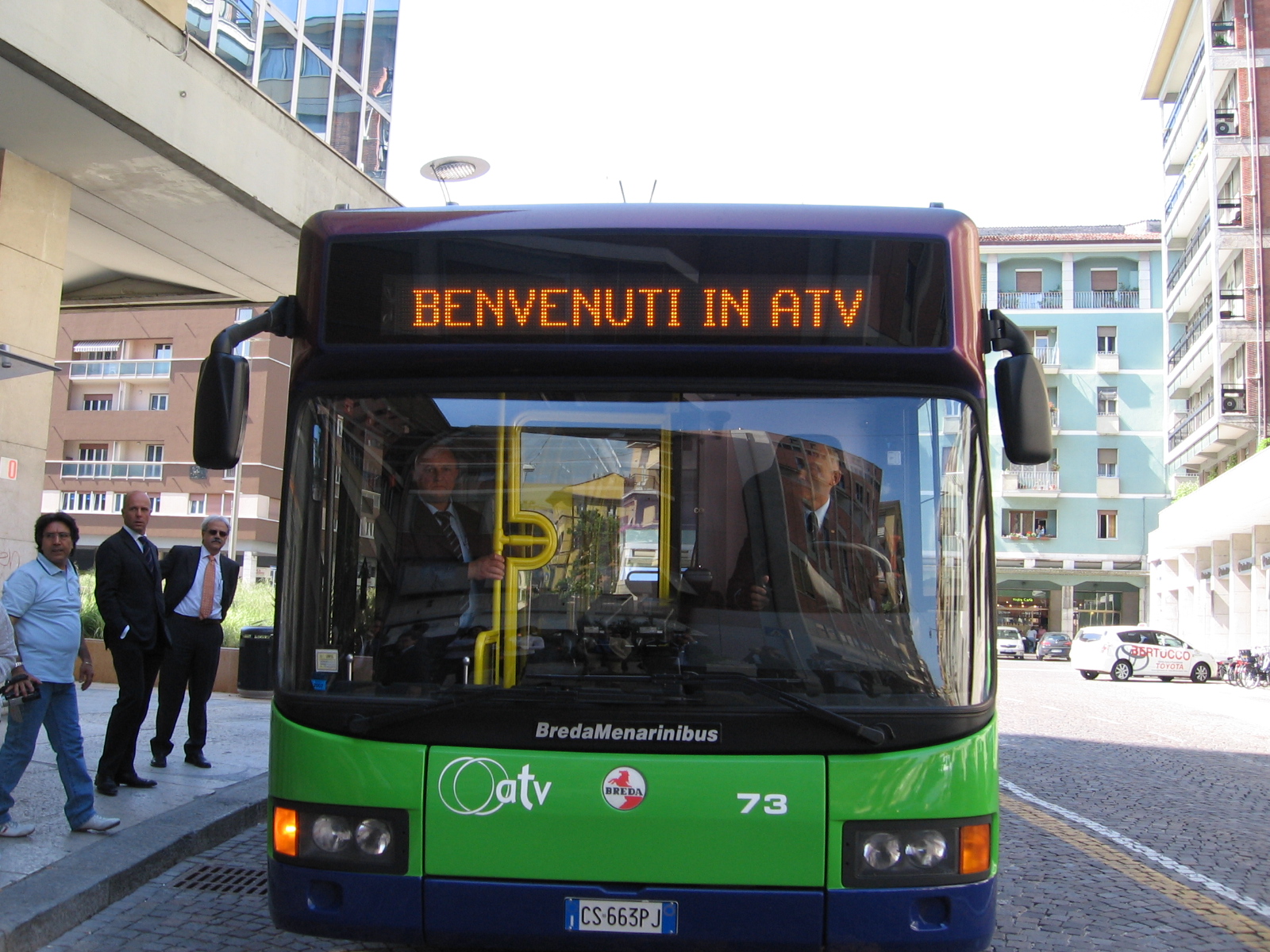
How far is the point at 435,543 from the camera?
3.99 metres

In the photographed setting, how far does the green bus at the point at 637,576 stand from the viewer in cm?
364

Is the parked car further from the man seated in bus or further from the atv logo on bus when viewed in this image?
the atv logo on bus

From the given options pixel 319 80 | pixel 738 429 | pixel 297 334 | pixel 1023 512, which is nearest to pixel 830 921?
pixel 738 429

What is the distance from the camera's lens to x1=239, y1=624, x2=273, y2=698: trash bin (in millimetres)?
13500

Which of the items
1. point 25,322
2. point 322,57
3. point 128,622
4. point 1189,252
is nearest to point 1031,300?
point 1189,252

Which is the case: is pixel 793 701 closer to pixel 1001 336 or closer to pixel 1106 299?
pixel 1001 336

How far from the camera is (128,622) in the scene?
7.35 metres

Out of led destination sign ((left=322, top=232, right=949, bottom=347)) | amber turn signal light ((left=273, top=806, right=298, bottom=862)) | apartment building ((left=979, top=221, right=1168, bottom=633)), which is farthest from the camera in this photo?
apartment building ((left=979, top=221, right=1168, bottom=633))

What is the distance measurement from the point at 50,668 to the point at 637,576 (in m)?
3.47

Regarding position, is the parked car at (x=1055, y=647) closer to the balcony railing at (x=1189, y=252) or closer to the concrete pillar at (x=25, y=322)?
the balcony railing at (x=1189, y=252)

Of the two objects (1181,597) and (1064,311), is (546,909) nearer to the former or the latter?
(1181,597)

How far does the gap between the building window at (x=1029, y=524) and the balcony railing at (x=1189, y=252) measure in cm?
1230

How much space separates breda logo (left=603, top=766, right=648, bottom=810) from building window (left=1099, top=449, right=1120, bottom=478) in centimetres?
5444

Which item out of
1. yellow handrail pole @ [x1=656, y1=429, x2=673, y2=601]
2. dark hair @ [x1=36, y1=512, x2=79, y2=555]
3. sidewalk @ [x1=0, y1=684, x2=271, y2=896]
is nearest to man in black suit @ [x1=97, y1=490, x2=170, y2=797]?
sidewalk @ [x1=0, y1=684, x2=271, y2=896]
